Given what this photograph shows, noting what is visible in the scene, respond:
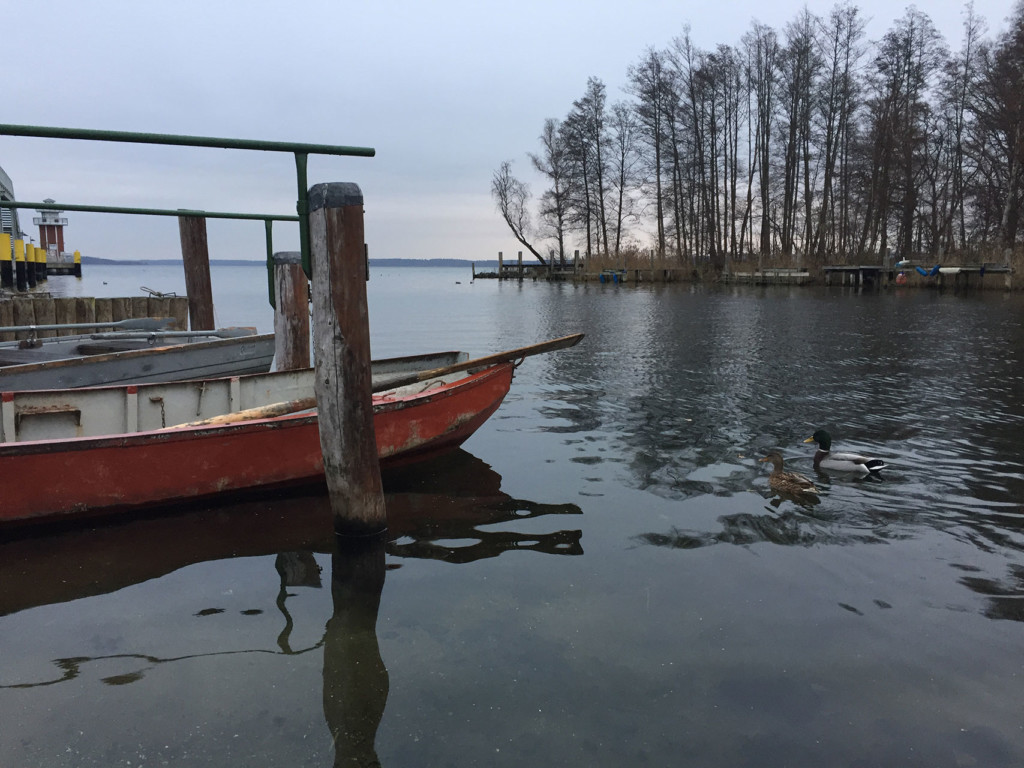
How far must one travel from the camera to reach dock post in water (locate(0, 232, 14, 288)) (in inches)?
922

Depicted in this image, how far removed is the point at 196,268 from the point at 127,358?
8.32 ft

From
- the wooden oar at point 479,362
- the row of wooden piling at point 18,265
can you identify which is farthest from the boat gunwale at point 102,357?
the row of wooden piling at point 18,265

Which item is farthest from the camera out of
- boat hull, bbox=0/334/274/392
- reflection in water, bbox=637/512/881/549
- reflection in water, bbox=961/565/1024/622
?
boat hull, bbox=0/334/274/392

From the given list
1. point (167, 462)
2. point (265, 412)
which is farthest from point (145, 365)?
point (167, 462)

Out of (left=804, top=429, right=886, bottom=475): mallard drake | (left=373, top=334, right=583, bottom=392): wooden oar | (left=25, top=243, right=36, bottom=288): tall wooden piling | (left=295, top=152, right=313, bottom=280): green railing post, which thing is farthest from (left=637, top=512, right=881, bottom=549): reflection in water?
(left=25, top=243, right=36, bottom=288): tall wooden piling

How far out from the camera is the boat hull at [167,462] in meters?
5.34

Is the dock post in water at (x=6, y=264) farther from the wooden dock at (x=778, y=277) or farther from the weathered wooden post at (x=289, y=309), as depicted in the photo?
the wooden dock at (x=778, y=277)

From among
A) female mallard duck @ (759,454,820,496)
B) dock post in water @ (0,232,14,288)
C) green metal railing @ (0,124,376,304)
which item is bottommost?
female mallard duck @ (759,454,820,496)

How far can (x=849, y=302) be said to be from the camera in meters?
31.0

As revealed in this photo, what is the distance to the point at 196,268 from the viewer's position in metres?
11.1

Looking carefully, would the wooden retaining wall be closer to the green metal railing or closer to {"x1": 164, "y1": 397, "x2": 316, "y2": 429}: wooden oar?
{"x1": 164, "y1": 397, "x2": 316, "y2": 429}: wooden oar

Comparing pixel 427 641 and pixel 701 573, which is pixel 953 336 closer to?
pixel 701 573

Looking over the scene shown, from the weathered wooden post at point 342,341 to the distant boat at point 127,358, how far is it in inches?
192

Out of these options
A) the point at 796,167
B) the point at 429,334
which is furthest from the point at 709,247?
the point at 429,334
